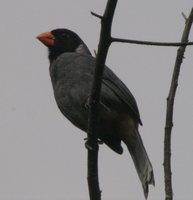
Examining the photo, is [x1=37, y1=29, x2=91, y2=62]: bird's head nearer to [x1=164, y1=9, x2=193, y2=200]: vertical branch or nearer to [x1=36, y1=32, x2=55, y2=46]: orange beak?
[x1=36, y1=32, x2=55, y2=46]: orange beak

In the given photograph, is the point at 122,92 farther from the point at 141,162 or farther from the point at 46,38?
the point at 46,38

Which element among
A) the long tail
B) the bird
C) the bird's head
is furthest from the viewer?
the bird's head

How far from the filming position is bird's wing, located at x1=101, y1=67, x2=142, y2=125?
4680 mm

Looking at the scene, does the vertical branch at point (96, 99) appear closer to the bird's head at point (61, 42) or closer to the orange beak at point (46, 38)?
the bird's head at point (61, 42)

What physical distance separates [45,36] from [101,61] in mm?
3029

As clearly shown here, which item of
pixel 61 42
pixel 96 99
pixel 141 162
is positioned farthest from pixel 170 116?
pixel 61 42

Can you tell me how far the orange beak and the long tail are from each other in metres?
1.60

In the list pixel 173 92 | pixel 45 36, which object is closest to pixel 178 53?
pixel 173 92

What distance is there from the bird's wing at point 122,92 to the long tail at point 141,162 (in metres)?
0.20

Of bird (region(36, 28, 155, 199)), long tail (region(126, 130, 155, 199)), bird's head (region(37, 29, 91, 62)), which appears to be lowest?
long tail (region(126, 130, 155, 199))

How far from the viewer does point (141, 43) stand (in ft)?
9.19

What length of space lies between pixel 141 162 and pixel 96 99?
1496 millimetres

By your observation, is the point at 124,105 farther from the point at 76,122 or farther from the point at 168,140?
the point at 168,140

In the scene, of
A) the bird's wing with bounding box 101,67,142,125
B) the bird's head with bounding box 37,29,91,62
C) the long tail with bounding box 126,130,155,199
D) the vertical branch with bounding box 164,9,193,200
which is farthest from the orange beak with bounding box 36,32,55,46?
the vertical branch with bounding box 164,9,193,200
